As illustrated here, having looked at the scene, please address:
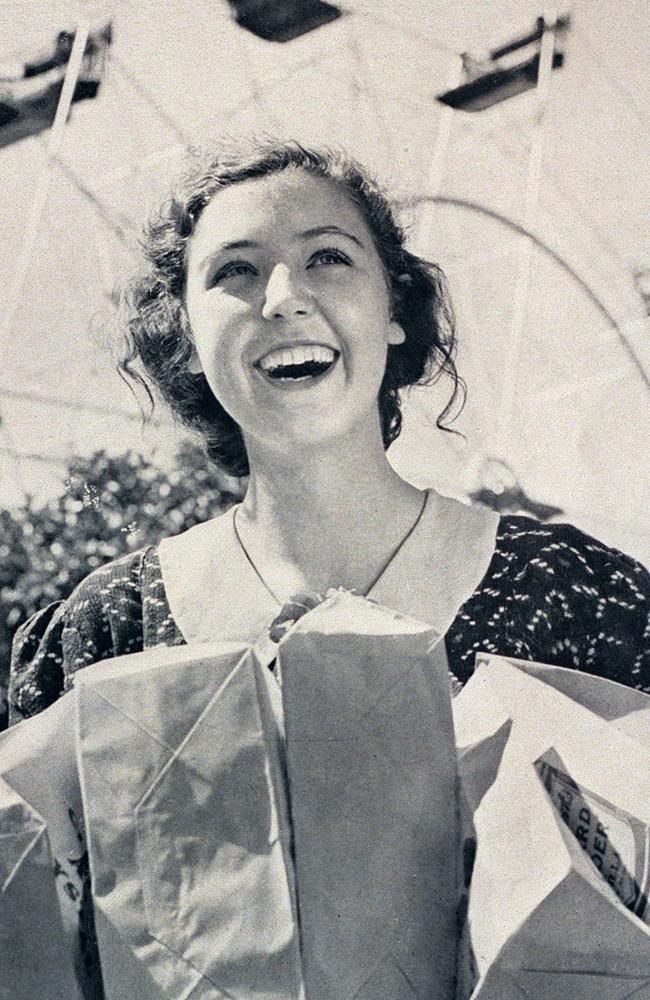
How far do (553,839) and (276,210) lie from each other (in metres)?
0.80

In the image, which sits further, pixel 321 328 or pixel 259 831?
pixel 321 328

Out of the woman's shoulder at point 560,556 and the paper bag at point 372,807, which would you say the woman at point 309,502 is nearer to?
the woman's shoulder at point 560,556

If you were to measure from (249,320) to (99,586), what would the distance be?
1.16 feet

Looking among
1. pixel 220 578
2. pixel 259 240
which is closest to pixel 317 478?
pixel 220 578

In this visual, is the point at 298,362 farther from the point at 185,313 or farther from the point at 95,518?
the point at 95,518

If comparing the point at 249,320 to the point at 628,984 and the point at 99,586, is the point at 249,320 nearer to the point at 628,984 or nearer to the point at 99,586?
the point at 99,586

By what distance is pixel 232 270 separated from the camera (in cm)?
128

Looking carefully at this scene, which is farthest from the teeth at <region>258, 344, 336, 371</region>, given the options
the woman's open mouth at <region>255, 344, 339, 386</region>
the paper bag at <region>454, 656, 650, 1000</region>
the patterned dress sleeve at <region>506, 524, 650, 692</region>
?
the paper bag at <region>454, 656, 650, 1000</region>

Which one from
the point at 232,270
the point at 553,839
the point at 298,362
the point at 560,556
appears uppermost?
the point at 232,270

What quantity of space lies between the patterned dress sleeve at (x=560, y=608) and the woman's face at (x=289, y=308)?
0.22 metres

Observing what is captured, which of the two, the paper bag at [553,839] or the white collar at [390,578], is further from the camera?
the white collar at [390,578]

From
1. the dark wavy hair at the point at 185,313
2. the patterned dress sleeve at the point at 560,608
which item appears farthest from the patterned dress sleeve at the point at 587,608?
the dark wavy hair at the point at 185,313

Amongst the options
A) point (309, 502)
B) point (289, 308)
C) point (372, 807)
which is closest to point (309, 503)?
point (309, 502)

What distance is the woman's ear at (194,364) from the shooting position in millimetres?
1377
